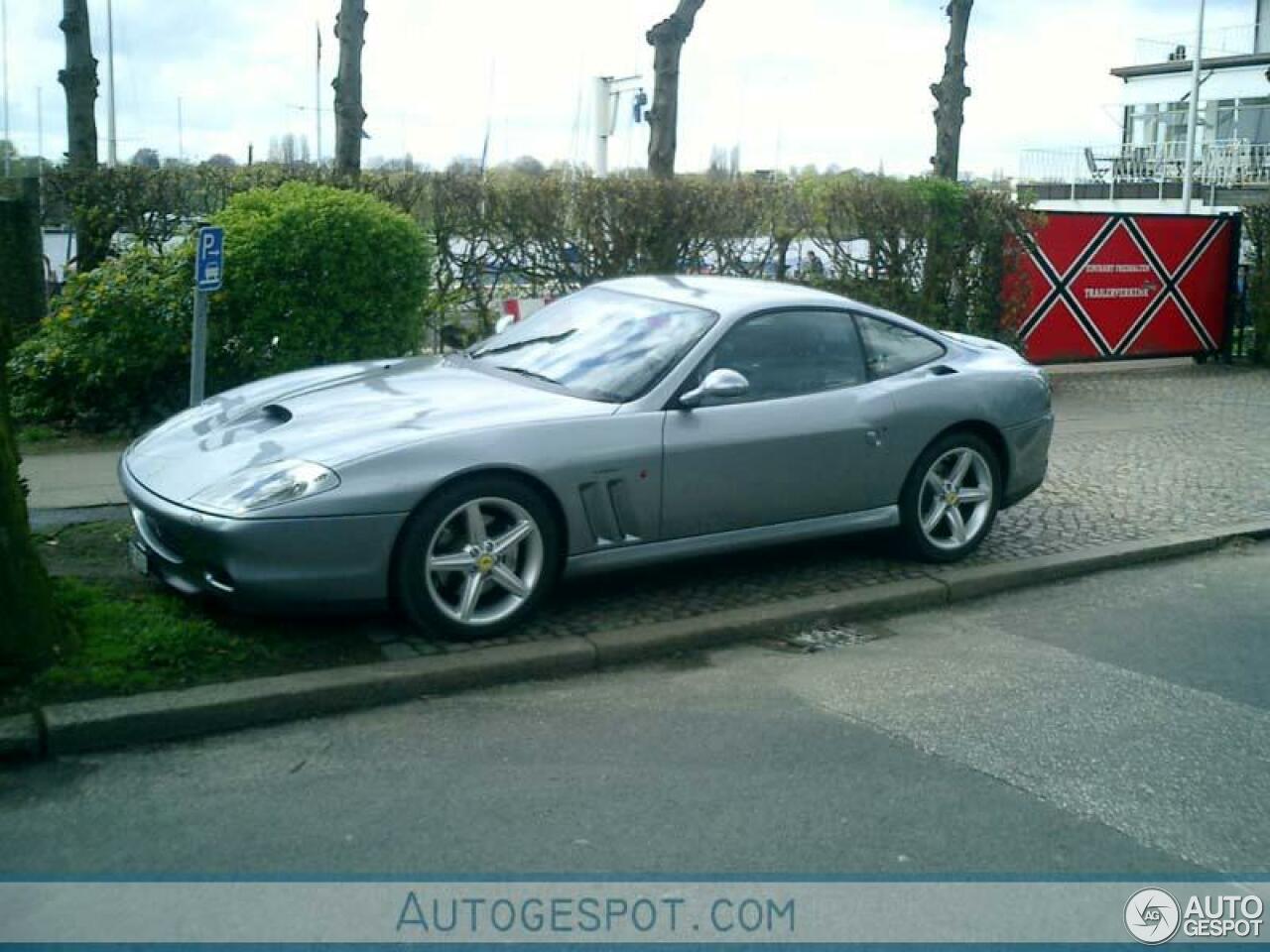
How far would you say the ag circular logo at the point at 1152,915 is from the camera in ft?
12.9

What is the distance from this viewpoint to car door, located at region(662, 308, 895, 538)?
6.59 m

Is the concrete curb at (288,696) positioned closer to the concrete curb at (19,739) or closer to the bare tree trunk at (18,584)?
the concrete curb at (19,739)

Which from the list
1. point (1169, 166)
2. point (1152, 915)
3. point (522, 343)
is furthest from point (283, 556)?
point (1169, 166)

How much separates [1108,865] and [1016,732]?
1154mm

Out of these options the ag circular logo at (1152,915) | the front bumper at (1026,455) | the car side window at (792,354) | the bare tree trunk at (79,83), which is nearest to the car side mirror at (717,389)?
the car side window at (792,354)

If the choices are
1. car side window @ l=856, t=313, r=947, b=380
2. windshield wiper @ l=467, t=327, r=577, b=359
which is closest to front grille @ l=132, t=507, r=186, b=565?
windshield wiper @ l=467, t=327, r=577, b=359

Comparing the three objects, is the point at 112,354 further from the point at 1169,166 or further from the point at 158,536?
the point at 1169,166

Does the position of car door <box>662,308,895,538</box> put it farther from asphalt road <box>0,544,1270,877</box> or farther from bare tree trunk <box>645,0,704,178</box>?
bare tree trunk <box>645,0,704,178</box>

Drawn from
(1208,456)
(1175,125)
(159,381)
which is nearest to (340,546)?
(159,381)

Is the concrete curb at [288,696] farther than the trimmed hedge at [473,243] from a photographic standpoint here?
No

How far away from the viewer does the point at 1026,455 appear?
7.97 m

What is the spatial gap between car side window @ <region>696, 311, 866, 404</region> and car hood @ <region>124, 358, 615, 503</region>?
81cm

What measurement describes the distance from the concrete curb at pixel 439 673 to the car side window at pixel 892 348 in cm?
110

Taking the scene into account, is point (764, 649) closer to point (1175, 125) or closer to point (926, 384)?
point (926, 384)
